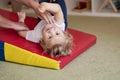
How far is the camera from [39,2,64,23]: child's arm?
1.70 metres

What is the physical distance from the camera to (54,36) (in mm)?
1652

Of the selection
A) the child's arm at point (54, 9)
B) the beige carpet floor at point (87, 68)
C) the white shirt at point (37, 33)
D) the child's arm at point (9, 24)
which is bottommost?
the beige carpet floor at point (87, 68)

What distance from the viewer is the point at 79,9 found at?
9.18 ft

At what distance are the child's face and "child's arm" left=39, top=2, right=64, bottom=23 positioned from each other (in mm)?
103

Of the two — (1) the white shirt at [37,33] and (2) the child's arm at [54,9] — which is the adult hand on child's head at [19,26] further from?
(2) the child's arm at [54,9]

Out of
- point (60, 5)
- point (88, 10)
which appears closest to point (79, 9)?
point (88, 10)

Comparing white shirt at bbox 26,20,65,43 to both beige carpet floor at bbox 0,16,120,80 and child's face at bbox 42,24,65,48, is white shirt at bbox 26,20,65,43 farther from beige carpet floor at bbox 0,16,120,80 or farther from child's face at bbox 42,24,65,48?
beige carpet floor at bbox 0,16,120,80

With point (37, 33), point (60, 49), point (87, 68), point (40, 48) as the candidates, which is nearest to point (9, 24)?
point (37, 33)

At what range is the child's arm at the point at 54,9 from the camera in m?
1.70

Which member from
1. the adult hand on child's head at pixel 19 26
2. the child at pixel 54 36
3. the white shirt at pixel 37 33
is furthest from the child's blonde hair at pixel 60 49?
the adult hand on child's head at pixel 19 26

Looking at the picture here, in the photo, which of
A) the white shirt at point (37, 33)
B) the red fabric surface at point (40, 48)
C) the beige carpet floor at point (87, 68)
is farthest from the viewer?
the white shirt at point (37, 33)

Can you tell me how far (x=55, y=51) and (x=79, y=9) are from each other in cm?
125

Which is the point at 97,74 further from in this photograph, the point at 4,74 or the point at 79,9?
the point at 79,9

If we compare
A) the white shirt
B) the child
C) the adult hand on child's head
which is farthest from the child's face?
the adult hand on child's head
